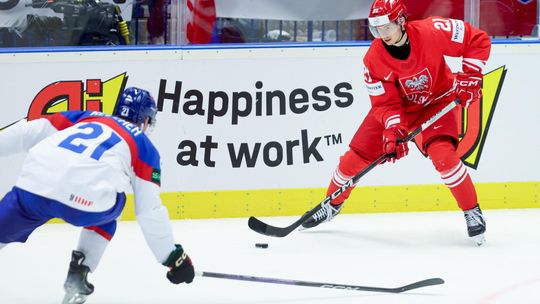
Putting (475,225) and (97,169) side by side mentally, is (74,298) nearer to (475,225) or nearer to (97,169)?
(97,169)

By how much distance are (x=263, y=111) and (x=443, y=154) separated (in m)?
1.12

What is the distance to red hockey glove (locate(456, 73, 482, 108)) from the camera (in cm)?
416

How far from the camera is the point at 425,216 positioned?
196 inches

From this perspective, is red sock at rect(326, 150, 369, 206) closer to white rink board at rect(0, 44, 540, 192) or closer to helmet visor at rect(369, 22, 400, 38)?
white rink board at rect(0, 44, 540, 192)

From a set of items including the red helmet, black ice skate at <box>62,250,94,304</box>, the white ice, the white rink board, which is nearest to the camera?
black ice skate at <box>62,250,94,304</box>

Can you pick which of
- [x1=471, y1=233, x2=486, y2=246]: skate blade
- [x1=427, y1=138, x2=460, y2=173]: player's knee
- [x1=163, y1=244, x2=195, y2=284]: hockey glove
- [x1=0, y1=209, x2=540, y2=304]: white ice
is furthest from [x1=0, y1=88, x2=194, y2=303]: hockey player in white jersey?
[x1=471, y1=233, x2=486, y2=246]: skate blade

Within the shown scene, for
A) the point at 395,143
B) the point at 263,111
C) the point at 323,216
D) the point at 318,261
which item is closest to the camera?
the point at 318,261

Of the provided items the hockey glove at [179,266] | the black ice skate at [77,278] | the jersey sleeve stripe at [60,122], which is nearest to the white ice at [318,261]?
the black ice skate at [77,278]

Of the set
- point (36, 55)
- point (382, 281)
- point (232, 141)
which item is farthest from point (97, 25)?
point (382, 281)

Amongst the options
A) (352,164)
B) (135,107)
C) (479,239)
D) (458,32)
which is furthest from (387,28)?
(135,107)

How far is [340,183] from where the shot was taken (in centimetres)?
458

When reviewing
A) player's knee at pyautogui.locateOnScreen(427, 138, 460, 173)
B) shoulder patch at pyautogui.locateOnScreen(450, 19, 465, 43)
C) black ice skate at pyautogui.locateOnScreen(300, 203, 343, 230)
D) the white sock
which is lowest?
black ice skate at pyautogui.locateOnScreen(300, 203, 343, 230)

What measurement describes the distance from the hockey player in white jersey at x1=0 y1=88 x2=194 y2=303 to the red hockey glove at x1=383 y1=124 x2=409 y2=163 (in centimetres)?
142

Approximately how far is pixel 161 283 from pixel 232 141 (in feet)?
4.76
